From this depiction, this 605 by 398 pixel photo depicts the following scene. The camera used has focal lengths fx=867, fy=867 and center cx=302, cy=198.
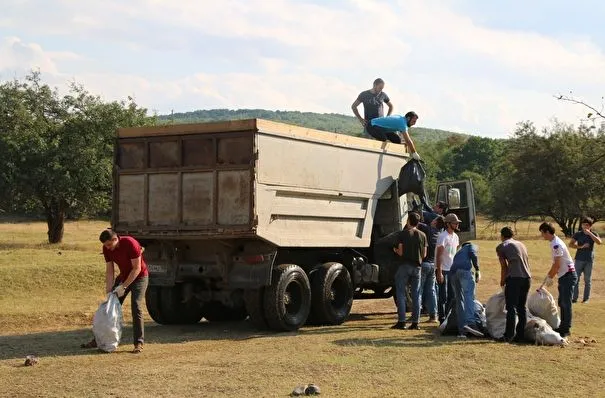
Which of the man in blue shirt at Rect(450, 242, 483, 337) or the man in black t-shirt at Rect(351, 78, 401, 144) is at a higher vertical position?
the man in black t-shirt at Rect(351, 78, 401, 144)

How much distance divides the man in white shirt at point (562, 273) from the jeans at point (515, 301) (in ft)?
1.97

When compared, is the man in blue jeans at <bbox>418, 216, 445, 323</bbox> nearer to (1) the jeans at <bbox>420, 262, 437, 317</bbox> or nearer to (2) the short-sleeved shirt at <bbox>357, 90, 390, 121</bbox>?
(1) the jeans at <bbox>420, 262, 437, 317</bbox>

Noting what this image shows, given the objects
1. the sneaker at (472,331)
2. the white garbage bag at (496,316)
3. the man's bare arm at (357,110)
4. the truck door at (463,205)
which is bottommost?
the sneaker at (472,331)

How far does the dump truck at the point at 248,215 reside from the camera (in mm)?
12438

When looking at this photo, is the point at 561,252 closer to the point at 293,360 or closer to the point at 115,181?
the point at 293,360

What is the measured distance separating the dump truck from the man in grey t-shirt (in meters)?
3.05

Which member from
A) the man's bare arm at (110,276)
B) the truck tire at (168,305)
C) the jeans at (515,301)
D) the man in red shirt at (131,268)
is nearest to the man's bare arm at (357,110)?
the truck tire at (168,305)

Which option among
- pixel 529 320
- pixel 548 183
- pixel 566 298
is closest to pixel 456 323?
pixel 529 320

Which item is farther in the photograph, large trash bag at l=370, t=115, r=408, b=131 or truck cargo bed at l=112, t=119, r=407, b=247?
large trash bag at l=370, t=115, r=408, b=131

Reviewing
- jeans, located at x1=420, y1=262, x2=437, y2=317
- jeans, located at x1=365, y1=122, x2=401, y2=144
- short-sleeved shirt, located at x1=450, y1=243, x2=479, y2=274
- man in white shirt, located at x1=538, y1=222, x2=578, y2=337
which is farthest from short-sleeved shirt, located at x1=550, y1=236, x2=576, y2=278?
jeans, located at x1=365, y1=122, x2=401, y2=144

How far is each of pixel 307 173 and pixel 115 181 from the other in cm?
296

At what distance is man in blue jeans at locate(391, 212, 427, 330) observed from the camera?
13.3m

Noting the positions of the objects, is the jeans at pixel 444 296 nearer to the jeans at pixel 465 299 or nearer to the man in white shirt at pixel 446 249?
the man in white shirt at pixel 446 249

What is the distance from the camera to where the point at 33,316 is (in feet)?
51.3
